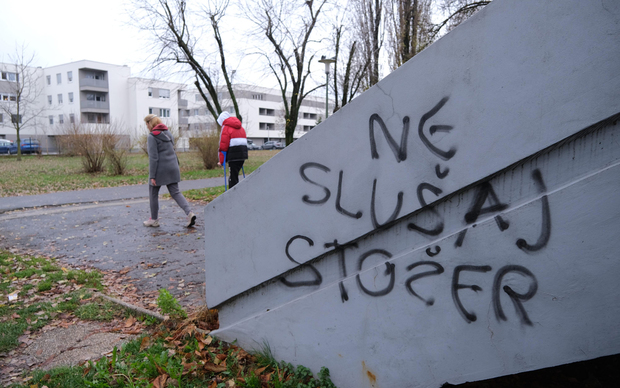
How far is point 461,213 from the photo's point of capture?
2.23 metres

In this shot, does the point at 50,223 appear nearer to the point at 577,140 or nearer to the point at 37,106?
the point at 577,140

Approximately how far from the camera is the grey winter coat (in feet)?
22.9

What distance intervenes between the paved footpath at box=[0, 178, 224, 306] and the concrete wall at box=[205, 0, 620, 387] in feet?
6.28

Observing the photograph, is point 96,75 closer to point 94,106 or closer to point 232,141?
point 94,106

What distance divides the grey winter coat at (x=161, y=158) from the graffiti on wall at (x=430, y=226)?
201 inches

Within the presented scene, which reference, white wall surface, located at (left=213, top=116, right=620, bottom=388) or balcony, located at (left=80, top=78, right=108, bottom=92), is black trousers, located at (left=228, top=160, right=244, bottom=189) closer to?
white wall surface, located at (left=213, top=116, right=620, bottom=388)

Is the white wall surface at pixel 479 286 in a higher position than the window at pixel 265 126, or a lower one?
lower

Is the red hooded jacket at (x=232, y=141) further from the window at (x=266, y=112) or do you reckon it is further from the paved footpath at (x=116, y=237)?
the window at (x=266, y=112)

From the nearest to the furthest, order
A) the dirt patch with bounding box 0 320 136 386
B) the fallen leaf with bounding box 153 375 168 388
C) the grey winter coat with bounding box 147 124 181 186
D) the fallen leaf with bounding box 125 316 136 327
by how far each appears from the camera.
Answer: the fallen leaf with bounding box 153 375 168 388, the dirt patch with bounding box 0 320 136 386, the fallen leaf with bounding box 125 316 136 327, the grey winter coat with bounding box 147 124 181 186

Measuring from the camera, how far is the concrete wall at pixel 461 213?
1933 millimetres

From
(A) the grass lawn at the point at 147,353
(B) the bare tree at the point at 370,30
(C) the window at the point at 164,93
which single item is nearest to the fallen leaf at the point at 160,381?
(A) the grass lawn at the point at 147,353

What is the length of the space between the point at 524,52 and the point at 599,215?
846mm

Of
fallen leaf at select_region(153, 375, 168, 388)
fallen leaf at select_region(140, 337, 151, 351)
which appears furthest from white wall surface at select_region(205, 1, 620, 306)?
fallen leaf at select_region(140, 337, 151, 351)

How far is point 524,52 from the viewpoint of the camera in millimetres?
1998
